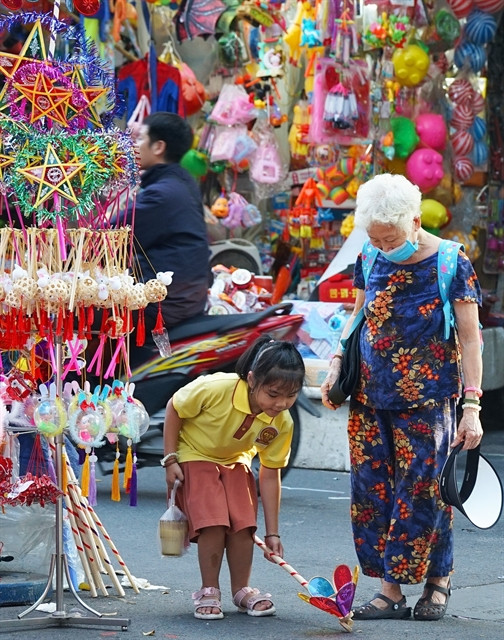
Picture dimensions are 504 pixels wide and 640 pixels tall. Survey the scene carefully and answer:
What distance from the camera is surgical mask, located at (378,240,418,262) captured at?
4465 mm

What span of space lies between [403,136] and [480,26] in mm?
1021

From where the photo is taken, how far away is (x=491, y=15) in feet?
32.2

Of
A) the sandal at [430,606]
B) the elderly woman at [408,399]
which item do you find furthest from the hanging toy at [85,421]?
the sandal at [430,606]

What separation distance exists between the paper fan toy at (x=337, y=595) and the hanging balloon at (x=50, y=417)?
0.99m

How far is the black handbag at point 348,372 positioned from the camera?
4660 mm

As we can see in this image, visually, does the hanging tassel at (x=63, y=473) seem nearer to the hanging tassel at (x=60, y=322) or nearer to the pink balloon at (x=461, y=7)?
the hanging tassel at (x=60, y=322)

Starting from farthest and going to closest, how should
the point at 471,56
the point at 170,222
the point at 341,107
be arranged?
the point at 471,56, the point at 341,107, the point at 170,222

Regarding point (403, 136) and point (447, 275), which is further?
point (403, 136)

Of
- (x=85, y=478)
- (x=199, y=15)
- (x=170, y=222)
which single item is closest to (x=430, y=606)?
(x=85, y=478)

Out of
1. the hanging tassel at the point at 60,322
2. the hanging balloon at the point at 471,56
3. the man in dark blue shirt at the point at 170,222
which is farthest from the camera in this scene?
the hanging balloon at the point at 471,56

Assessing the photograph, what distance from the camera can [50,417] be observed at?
4211 millimetres

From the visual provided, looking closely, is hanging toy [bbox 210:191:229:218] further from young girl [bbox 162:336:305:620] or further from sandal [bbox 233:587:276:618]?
sandal [bbox 233:587:276:618]

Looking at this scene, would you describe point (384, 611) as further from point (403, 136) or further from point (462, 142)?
point (462, 142)

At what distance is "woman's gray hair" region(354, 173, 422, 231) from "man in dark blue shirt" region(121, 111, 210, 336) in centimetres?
→ 231
